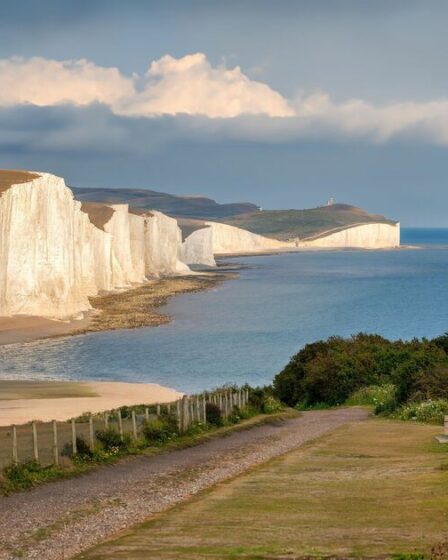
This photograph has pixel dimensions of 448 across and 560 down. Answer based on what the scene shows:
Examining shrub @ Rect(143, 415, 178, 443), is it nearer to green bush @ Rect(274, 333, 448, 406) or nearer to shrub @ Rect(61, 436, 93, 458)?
shrub @ Rect(61, 436, 93, 458)

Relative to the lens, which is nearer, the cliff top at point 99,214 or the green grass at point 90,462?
the green grass at point 90,462

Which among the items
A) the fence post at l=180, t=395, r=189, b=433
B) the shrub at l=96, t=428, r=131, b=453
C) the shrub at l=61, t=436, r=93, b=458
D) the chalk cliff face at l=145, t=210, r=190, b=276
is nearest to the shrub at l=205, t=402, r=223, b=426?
the fence post at l=180, t=395, r=189, b=433

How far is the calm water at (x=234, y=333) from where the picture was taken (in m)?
59.3

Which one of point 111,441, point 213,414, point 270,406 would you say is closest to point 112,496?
point 111,441

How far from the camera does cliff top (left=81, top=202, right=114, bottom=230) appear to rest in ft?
415

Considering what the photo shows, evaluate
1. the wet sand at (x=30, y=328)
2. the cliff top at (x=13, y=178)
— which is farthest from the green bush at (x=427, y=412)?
the cliff top at (x=13, y=178)

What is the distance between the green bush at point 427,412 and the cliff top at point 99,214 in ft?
310

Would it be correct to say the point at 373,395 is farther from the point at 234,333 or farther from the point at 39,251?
the point at 39,251

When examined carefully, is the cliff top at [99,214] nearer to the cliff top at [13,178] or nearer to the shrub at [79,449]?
the cliff top at [13,178]

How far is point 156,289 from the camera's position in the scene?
127m

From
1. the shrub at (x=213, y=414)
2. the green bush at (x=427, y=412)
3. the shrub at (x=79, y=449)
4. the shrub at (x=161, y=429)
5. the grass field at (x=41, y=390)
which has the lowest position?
the grass field at (x=41, y=390)

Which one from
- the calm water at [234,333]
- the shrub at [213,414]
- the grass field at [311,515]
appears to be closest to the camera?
the grass field at [311,515]

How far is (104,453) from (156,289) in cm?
10506

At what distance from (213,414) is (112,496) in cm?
1296
